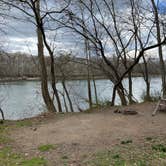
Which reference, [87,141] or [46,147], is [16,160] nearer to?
[46,147]

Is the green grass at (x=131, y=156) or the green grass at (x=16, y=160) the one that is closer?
the green grass at (x=131, y=156)

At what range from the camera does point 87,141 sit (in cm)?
536

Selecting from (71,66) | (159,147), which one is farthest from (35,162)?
(71,66)

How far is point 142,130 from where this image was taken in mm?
6129

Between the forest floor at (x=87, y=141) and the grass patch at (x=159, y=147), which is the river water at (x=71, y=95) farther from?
the grass patch at (x=159, y=147)

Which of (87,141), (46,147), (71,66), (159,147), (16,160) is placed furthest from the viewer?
(71,66)

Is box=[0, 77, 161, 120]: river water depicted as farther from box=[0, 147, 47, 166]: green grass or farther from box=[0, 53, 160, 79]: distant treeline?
box=[0, 147, 47, 166]: green grass

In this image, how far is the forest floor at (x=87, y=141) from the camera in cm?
428

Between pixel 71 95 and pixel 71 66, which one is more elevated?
pixel 71 66

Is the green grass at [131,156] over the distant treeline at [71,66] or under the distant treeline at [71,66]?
under

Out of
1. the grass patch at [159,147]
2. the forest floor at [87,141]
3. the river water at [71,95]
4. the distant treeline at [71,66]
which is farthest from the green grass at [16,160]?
the river water at [71,95]

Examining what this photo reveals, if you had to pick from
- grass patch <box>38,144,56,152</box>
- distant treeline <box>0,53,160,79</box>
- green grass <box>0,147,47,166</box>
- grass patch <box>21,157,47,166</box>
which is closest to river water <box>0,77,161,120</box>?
distant treeline <box>0,53,160,79</box>

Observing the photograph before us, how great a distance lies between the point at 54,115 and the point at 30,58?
868 cm

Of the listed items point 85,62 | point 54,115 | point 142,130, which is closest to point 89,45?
point 85,62
